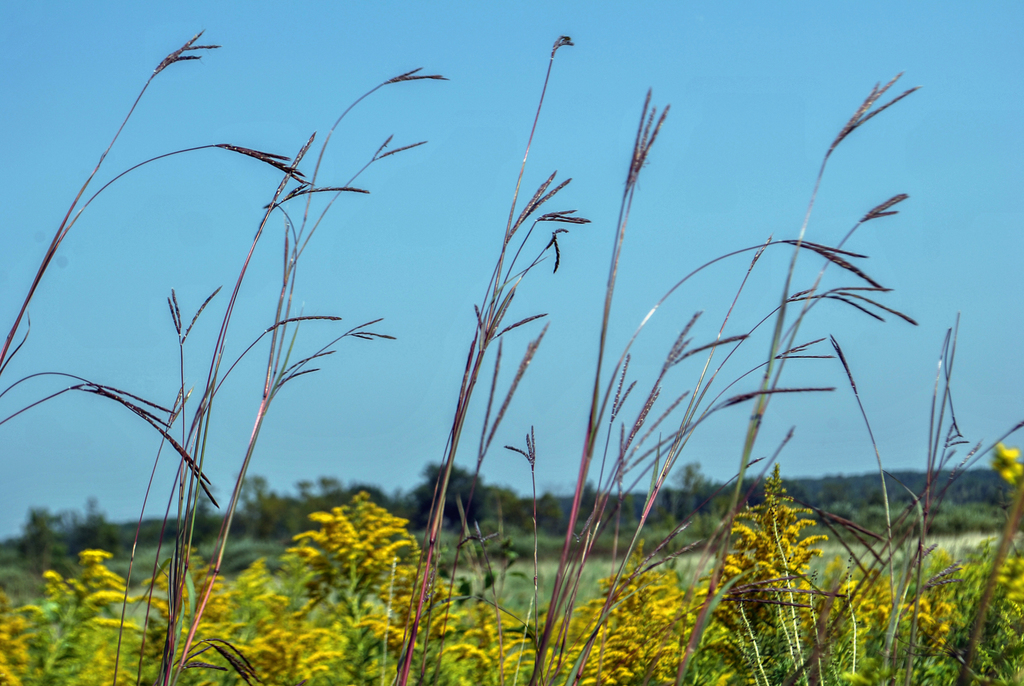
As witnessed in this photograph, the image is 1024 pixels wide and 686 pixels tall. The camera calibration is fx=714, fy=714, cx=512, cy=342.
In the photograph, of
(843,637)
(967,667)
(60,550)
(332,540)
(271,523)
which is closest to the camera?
(967,667)

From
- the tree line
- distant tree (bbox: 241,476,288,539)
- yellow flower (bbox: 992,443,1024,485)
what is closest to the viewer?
yellow flower (bbox: 992,443,1024,485)

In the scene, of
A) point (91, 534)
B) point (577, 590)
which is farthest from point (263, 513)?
point (577, 590)

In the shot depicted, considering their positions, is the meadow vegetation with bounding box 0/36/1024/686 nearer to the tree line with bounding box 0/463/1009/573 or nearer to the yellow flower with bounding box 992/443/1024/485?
the yellow flower with bounding box 992/443/1024/485

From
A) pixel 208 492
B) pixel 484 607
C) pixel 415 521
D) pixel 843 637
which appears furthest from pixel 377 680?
pixel 415 521

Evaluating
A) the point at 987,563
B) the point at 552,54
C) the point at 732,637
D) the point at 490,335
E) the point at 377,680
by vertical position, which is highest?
the point at 552,54

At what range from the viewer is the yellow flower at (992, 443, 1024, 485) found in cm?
61

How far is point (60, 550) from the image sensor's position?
16766mm

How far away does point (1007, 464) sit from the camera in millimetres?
621

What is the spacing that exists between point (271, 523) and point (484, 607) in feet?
74.6

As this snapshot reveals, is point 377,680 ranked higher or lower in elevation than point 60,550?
higher

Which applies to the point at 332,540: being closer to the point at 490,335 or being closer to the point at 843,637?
the point at 843,637

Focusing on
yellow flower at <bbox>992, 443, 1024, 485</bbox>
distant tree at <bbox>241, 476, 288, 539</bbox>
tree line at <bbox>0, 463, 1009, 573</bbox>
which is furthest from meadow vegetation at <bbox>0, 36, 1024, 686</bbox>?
distant tree at <bbox>241, 476, 288, 539</bbox>

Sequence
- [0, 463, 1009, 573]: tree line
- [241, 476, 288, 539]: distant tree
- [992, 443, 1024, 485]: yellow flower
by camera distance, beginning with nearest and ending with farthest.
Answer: [992, 443, 1024, 485]: yellow flower < [0, 463, 1009, 573]: tree line < [241, 476, 288, 539]: distant tree

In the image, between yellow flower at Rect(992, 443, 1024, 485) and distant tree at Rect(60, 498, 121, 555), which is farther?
distant tree at Rect(60, 498, 121, 555)
